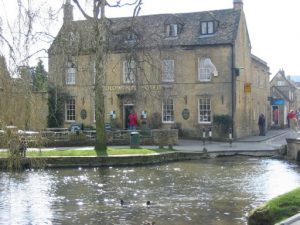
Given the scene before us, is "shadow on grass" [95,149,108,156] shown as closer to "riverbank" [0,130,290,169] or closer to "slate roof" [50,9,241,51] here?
"riverbank" [0,130,290,169]

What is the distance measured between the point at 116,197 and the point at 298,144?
1396 cm

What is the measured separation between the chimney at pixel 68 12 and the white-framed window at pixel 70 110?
1823 cm

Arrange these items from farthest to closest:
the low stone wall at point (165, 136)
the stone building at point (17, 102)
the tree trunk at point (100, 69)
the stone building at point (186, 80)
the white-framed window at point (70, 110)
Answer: the white-framed window at point (70, 110) → the stone building at point (186, 80) → the low stone wall at point (165, 136) → the tree trunk at point (100, 69) → the stone building at point (17, 102)

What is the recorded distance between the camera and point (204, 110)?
3662 cm

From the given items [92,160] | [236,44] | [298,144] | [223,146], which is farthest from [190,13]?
[92,160]

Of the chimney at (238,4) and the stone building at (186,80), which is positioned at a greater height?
the chimney at (238,4)

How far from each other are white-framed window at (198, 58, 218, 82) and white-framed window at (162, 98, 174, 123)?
2.90 metres

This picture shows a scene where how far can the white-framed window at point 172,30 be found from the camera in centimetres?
3806

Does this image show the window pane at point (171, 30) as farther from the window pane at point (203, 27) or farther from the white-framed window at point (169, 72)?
the window pane at point (203, 27)

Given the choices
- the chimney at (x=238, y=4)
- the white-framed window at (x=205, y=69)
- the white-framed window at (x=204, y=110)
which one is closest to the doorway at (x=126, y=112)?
the white-framed window at (x=204, y=110)

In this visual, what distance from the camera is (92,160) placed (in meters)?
24.3

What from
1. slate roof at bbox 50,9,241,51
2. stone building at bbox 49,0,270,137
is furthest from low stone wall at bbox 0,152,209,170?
slate roof at bbox 50,9,241,51

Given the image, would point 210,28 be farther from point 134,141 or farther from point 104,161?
point 104,161

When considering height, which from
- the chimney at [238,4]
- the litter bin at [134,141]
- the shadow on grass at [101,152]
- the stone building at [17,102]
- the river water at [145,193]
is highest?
the chimney at [238,4]
